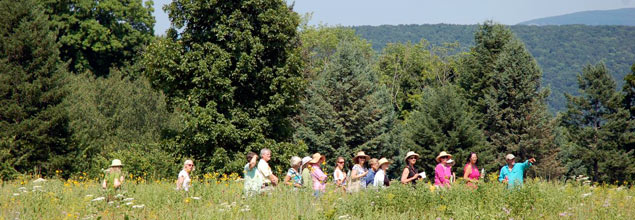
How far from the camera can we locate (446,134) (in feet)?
118

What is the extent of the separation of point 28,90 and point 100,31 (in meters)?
21.3

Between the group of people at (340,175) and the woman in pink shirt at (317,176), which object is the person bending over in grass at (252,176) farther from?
the woman in pink shirt at (317,176)

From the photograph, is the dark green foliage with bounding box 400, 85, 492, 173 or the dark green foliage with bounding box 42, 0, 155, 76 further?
the dark green foliage with bounding box 42, 0, 155, 76

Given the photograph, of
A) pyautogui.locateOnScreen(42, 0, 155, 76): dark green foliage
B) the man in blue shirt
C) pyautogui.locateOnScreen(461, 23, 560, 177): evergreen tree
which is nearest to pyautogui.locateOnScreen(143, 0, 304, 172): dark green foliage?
the man in blue shirt

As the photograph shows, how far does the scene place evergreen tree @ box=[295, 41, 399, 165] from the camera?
35.6 meters

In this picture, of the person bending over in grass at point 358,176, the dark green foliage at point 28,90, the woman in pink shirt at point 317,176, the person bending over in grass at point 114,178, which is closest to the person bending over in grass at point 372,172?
the person bending over in grass at point 358,176

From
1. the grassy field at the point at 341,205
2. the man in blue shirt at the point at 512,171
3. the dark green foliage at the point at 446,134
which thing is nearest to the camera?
the grassy field at the point at 341,205

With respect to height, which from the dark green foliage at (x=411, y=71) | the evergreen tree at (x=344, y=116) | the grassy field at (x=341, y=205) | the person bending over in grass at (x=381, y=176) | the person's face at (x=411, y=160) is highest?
the dark green foliage at (x=411, y=71)

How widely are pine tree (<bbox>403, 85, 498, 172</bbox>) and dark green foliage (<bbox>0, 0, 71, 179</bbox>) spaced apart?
19200mm

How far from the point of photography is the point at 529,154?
1510 inches

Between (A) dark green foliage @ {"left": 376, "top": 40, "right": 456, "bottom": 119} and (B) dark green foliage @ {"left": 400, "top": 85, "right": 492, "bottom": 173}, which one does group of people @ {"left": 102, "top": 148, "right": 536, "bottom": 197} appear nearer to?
(B) dark green foliage @ {"left": 400, "top": 85, "right": 492, "bottom": 173}

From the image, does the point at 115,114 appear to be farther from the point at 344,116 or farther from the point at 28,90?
the point at 344,116

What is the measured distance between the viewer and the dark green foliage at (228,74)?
74.9 ft

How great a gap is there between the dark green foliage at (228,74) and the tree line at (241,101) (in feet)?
0.19
